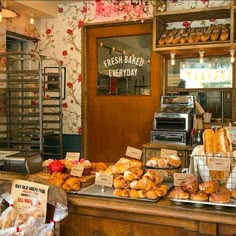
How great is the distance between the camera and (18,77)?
437 centimetres

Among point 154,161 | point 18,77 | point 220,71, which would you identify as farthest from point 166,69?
point 154,161

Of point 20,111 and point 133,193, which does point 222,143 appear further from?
point 20,111

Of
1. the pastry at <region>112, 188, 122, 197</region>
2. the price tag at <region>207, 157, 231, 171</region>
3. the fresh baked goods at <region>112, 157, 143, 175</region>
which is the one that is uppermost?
the price tag at <region>207, 157, 231, 171</region>

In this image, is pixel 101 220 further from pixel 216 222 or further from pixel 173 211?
pixel 216 222

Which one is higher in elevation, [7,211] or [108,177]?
[108,177]

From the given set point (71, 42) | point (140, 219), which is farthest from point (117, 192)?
point (71, 42)

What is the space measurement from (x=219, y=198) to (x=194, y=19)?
10.4ft

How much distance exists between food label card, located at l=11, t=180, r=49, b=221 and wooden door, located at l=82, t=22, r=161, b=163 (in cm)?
286

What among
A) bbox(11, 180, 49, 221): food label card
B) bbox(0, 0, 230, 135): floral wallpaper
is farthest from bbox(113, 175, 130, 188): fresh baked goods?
bbox(0, 0, 230, 135): floral wallpaper

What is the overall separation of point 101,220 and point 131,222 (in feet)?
0.51

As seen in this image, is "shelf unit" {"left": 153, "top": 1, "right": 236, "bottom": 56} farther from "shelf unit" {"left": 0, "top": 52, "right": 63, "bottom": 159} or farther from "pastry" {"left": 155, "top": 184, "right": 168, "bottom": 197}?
"pastry" {"left": 155, "top": 184, "right": 168, "bottom": 197}

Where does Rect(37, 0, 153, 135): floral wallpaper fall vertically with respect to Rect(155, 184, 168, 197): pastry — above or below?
above

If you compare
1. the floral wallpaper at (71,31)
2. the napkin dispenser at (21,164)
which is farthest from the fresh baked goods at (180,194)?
the floral wallpaper at (71,31)

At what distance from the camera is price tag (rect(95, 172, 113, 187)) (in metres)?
1.72
